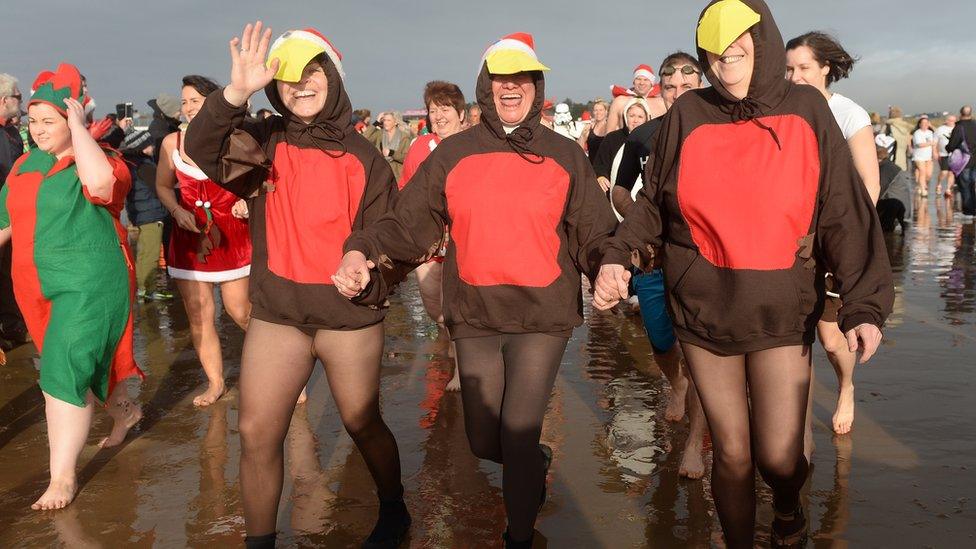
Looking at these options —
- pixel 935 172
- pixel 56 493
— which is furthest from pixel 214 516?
pixel 935 172

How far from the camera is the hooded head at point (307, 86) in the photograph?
3.54m

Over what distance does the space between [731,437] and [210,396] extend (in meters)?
3.78

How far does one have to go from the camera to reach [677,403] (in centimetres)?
534

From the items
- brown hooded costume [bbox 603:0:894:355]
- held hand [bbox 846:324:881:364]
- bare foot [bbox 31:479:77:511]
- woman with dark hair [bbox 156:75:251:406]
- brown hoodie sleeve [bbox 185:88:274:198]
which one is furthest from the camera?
woman with dark hair [bbox 156:75:251:406]

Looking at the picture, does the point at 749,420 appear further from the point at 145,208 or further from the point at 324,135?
the point at 145,208

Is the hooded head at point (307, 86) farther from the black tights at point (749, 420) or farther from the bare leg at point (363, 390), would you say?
the black tights at point (749, 420)

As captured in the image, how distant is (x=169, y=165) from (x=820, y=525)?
423 centimetres

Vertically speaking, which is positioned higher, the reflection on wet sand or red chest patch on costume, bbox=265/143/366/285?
red chest patch on costume, bbox=265/143/366/285

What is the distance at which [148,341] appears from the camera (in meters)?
7.85

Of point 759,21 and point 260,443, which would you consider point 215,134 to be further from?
point 759,21

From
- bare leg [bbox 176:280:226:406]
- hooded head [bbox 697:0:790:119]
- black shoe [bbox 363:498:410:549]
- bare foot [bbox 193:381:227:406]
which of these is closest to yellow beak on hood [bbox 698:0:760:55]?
hooded head [bbox 697:0:790:119]

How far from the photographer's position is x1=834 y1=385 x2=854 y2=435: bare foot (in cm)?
502

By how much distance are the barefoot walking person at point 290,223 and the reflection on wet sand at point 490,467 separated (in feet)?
2.20

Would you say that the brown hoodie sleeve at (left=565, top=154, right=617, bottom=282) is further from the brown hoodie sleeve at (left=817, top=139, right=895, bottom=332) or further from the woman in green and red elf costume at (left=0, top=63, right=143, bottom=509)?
the woman in green and red elf costume at (left=0, top=63, right=143, bottom=509)
